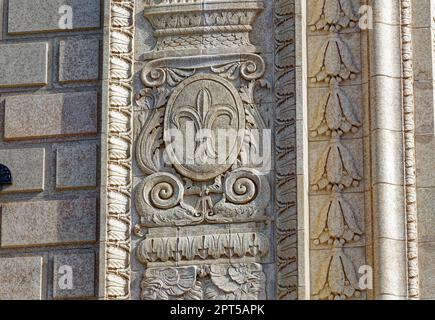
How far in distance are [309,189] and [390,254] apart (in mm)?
1076

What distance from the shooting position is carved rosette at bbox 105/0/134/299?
17641 mm

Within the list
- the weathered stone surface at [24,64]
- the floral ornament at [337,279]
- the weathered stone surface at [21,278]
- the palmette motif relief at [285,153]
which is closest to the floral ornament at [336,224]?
the floral ornament at [337,279]

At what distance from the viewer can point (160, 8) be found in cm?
1836

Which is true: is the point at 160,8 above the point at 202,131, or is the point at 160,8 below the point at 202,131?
above

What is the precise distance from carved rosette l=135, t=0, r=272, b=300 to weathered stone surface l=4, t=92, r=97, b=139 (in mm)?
541

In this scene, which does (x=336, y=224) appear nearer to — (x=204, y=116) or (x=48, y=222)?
(x=204, y=116)

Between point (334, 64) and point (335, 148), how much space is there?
90 cm

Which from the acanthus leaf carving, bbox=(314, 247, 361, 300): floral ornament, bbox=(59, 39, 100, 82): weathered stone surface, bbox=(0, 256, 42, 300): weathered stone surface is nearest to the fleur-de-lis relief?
the acanthus leaf carving

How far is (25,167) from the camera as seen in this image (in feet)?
60.0

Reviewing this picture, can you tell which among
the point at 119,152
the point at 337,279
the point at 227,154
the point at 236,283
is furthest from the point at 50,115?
the point at 337,279

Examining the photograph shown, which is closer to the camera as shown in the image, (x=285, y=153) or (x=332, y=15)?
(x=285, y=153)

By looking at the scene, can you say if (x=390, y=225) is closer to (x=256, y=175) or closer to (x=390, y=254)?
(x=390, y=254)

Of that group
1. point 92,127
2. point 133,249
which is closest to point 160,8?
point 92,127

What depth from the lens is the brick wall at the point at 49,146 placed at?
17.9 meters
